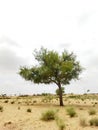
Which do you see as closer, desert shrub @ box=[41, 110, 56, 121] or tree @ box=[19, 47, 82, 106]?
Answer: desert shrub @ box=[41, 110, 56, 121]

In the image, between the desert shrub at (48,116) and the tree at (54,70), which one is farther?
the tree at (54,70)

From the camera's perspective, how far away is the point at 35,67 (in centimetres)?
5022

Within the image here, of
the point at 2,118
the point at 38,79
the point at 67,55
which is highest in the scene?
the point at 67,55

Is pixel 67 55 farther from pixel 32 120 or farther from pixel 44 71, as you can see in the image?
pixel 32 120

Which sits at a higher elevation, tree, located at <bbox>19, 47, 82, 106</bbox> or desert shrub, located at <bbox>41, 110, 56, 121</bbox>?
tree, located at <bbox>19, 47, 82, 106</bbox>

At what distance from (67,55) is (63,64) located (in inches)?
98.8

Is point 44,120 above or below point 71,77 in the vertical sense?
below

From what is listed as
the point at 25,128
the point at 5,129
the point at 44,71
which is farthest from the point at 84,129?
the point at 44,71

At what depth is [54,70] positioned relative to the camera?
48.7 meters

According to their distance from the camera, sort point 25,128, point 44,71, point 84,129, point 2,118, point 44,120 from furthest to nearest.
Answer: point 44,71
point 2,118
point 44,120
point 25,128
point 84,129

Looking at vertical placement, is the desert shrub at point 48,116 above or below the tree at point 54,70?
below

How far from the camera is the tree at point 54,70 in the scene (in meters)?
48.4

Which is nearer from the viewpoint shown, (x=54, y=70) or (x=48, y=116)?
(x=48, y=116)

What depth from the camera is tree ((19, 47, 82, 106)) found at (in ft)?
159
